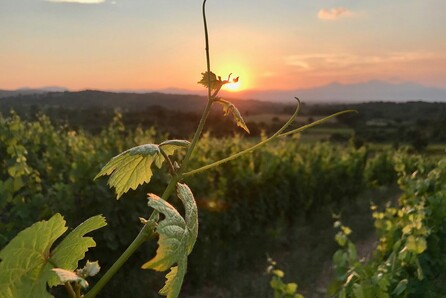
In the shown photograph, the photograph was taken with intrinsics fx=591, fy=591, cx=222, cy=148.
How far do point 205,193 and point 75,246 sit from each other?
7130 millimetres

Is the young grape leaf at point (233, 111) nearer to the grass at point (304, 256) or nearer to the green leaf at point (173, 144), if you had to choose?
the green leaf at point (173, 144)

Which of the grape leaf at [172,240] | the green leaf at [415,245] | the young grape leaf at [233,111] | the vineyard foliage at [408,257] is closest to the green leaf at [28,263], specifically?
the grape leaf at [172,240]

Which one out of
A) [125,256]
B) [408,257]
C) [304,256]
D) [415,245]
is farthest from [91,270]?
[304,256]

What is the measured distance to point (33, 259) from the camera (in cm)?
63

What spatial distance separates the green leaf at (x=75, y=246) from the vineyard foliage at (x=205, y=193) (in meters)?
2.65

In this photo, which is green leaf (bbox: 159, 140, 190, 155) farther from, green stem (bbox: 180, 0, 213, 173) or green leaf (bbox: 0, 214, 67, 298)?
green leaf (bbox: 0, 214, 67, 298)

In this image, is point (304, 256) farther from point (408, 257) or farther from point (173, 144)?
point (173, 144)

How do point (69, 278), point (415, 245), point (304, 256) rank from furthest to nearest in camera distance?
point (304, 256) < point (415, 245) < point (69, 278)

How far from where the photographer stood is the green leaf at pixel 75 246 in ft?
2.13

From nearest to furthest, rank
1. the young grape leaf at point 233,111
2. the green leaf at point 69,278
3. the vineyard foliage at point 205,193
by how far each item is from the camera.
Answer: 1. the green leaf at point 69,278
2. the young grape leaf at point 233,111
3. the vineyard foliage at point 205,193

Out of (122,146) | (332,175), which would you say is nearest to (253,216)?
(122,146)

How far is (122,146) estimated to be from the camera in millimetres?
7598

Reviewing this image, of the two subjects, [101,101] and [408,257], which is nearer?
[408,257]

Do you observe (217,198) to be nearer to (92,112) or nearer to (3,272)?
(3,272)
